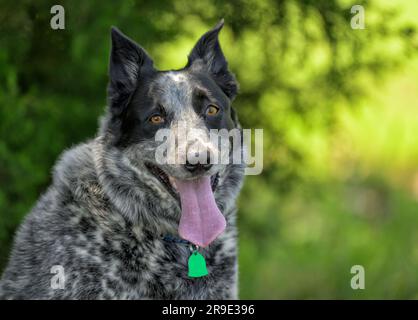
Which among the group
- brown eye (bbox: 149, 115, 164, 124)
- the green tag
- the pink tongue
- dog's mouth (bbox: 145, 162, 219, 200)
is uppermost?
brown eye (bbox: 149, 115, 164, 124)

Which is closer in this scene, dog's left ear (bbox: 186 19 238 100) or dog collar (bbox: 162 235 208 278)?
dog collar (bbox: 162 235 208 278)

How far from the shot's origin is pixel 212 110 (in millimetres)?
4898

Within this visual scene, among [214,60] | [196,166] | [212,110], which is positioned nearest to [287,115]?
[214,60]

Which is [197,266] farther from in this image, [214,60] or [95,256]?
[214,60]

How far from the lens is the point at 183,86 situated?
16.0 feet

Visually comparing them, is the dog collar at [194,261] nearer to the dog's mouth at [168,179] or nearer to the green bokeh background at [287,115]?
the dog's mouth at [168,179]

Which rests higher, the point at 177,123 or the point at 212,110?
the point at 212,110

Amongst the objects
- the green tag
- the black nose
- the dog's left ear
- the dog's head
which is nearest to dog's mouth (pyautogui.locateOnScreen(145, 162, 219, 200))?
the dog's head

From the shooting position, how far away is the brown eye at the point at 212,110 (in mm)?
4879

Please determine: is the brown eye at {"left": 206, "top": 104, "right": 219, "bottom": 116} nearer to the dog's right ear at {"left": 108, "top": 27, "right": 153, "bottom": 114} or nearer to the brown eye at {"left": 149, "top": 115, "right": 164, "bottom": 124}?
the brown eye at {"left": 149, "top": 115, "right": 164, "bottom": 124}

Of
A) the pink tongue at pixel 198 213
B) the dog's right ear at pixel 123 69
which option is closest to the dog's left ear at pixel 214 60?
the dog's right ear at pixel 123 69

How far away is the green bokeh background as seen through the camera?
23.2ft

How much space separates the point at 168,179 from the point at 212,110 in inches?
20.9
